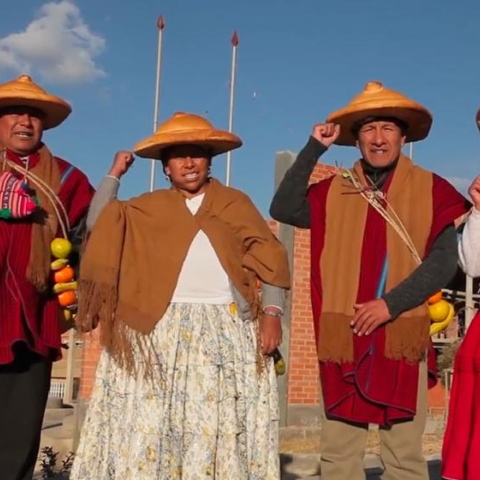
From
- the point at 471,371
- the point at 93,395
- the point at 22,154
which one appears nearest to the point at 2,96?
the point at 22,154

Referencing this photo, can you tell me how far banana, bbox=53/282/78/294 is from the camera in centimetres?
424

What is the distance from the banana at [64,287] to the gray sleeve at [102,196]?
265 millimetres

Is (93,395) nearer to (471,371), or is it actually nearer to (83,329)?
(83,329)

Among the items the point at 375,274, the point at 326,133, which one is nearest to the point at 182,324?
the point at 375,274

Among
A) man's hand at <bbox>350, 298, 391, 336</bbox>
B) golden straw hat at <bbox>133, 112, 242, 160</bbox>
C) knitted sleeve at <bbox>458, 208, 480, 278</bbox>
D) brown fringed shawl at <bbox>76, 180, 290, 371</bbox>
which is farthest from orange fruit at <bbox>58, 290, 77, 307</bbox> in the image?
knitted sleeve at <bbox>458, 208, 480, 278</bbox>

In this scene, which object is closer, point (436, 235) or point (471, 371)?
point (471, 371)

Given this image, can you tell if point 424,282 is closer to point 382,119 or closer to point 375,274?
point 375,274

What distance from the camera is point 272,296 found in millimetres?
4156

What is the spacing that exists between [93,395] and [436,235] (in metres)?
1.67

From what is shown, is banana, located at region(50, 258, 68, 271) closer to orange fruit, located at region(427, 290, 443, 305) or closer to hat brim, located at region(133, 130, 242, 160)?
hat brim, located at region(133, 130, 242, 160)

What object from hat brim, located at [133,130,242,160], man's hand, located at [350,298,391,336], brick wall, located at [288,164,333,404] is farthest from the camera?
brick wall, located at [288,164,333,404]

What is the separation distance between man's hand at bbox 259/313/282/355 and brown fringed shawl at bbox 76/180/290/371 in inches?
3.1

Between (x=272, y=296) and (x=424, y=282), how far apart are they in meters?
0.69

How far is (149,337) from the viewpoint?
402cm
